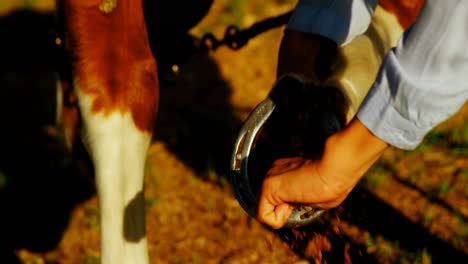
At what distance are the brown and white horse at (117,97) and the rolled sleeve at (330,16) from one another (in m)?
0.08

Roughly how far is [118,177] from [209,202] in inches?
37.8

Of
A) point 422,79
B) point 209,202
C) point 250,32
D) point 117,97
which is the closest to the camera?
point 422,79

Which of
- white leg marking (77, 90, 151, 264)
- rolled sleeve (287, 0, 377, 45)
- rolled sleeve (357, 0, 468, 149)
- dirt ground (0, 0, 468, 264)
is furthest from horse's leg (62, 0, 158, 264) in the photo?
rolled sleeve (357, 0, 468, 149)

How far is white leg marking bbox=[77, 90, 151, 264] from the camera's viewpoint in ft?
5.24

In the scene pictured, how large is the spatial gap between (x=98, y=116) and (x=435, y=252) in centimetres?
107

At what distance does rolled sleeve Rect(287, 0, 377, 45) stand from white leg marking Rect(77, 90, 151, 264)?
0.39m

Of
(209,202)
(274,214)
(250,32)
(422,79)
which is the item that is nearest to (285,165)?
(274,214)

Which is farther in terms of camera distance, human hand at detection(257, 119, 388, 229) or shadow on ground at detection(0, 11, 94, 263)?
shadow on ground at detection(0, 11, 94, 263)

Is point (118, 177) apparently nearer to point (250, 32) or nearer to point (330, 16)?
point (330, 16)

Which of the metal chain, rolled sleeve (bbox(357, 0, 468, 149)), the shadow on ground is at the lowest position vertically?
the shadow on ground

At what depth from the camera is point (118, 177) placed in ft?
5.28

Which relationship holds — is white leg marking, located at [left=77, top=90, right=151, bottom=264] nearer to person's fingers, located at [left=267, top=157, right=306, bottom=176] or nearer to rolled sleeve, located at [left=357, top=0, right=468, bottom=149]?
person's fingers, located at [left=267, top=157, right=306, bottom=176]

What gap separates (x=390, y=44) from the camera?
198cm

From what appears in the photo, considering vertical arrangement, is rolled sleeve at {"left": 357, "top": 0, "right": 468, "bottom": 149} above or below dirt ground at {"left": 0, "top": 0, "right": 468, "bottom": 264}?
above
